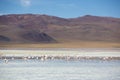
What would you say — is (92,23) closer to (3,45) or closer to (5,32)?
(5,32)

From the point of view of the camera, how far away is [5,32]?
274ft

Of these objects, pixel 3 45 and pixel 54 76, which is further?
pixel 3 45

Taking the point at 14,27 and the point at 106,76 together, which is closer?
the point at 106,76

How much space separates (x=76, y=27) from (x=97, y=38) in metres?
9.14

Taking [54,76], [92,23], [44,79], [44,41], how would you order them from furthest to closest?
[92,23]
[44,41]
[54,76]
[44,79]

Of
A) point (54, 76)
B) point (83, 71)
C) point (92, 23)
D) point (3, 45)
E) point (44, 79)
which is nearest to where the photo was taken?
point (44, 79)

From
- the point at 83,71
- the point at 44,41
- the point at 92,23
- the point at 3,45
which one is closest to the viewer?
the point at 83,71

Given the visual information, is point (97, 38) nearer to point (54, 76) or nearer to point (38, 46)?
point (38, 46)

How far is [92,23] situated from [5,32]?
13.8m

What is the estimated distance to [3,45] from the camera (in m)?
71.6

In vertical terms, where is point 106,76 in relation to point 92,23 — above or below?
below

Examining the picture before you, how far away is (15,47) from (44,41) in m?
7.53

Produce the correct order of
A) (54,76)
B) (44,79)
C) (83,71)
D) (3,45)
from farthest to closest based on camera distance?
1. (3,45)
2. (83,71)
3. (54,76)
4. (44,79)

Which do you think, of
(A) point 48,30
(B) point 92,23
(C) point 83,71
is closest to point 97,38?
(B) point 92,23
